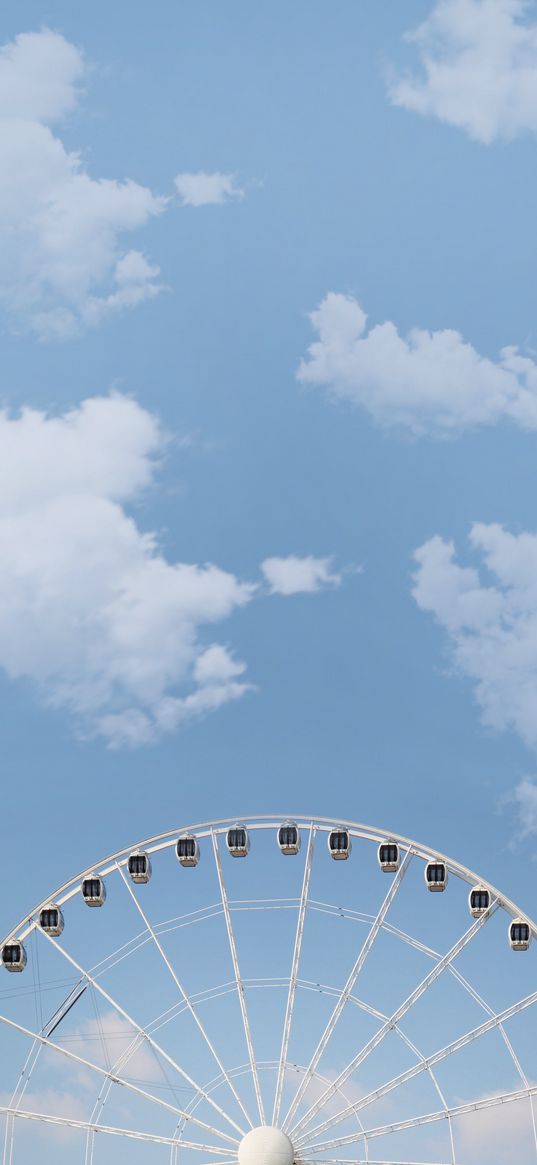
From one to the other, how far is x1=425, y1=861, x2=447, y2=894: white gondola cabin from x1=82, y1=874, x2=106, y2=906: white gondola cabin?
1313cm

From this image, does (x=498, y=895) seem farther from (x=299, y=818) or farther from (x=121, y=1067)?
(x=121, y=1067)

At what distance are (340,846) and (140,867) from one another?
26.6ft

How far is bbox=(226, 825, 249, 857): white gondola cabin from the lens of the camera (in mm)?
77562

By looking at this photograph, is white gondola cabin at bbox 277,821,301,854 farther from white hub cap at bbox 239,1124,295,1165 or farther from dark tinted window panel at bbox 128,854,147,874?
white hub cap at bbox 239,1124,295,1165

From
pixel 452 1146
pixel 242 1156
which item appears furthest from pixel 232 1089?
pixel 452 1146

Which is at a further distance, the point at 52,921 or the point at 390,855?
the point at 52,921

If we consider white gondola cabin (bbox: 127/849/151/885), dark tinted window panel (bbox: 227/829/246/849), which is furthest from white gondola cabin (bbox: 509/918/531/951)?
white gondola cabin (bbox: 127/849/151/885)

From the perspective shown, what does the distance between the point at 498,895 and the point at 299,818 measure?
28.6 feet

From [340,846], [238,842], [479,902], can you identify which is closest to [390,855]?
[340,846]

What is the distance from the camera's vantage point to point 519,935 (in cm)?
7325

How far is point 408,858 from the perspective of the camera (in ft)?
251

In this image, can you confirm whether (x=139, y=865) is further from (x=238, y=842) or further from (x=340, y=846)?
(x=340, y=846)

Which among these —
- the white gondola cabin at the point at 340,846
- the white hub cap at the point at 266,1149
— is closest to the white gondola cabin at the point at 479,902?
the white gondola cabin at the point at 340,846

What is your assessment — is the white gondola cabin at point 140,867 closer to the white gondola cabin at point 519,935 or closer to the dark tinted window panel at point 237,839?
the dark tinted window panel at point 237,839
